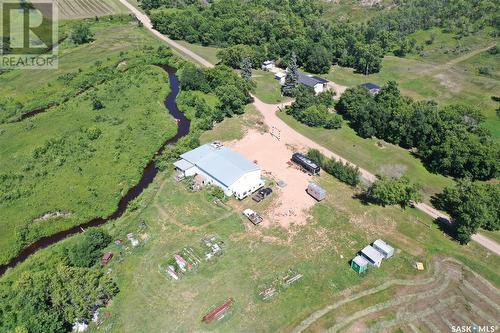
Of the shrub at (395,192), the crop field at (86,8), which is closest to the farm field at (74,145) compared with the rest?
the shrub at (395,192)

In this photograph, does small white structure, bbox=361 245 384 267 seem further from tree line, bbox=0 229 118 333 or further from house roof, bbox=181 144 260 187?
tree line, bbox=0 229 118 333

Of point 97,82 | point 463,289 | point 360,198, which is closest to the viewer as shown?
point 463,289

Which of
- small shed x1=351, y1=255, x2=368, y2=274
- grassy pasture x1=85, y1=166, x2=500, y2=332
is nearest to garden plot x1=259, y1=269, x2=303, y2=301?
grassy pasture x1=85, y1=166, x2=500, y2=332

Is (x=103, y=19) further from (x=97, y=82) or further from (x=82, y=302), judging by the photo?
(x=82, y=302)

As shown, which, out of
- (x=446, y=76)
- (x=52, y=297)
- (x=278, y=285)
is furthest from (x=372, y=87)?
(x=52, y=297)

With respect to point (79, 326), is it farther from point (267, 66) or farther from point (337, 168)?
point (267, 66)

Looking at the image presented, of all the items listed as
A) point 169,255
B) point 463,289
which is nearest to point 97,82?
point 169,255
